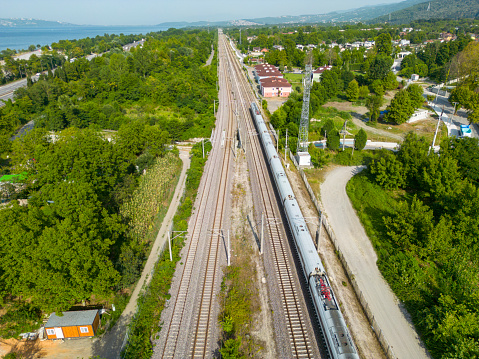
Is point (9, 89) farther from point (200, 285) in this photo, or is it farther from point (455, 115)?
point (455, 115)

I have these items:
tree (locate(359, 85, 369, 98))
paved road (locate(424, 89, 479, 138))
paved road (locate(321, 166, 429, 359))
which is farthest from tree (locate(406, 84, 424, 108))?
paved road (locate(321, 166, 429, 359))

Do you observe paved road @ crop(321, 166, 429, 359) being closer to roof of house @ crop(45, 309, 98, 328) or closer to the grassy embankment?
Answer: the grassy embankment

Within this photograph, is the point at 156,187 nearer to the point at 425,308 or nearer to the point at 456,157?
the point at 425,308

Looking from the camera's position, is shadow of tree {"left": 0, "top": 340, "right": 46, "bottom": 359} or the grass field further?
the grass field

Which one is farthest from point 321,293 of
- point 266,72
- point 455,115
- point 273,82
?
point 266,72

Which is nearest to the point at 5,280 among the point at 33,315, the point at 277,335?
the point at 33,315

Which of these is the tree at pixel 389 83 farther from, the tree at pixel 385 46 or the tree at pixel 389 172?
the tree at pixel 389 172
